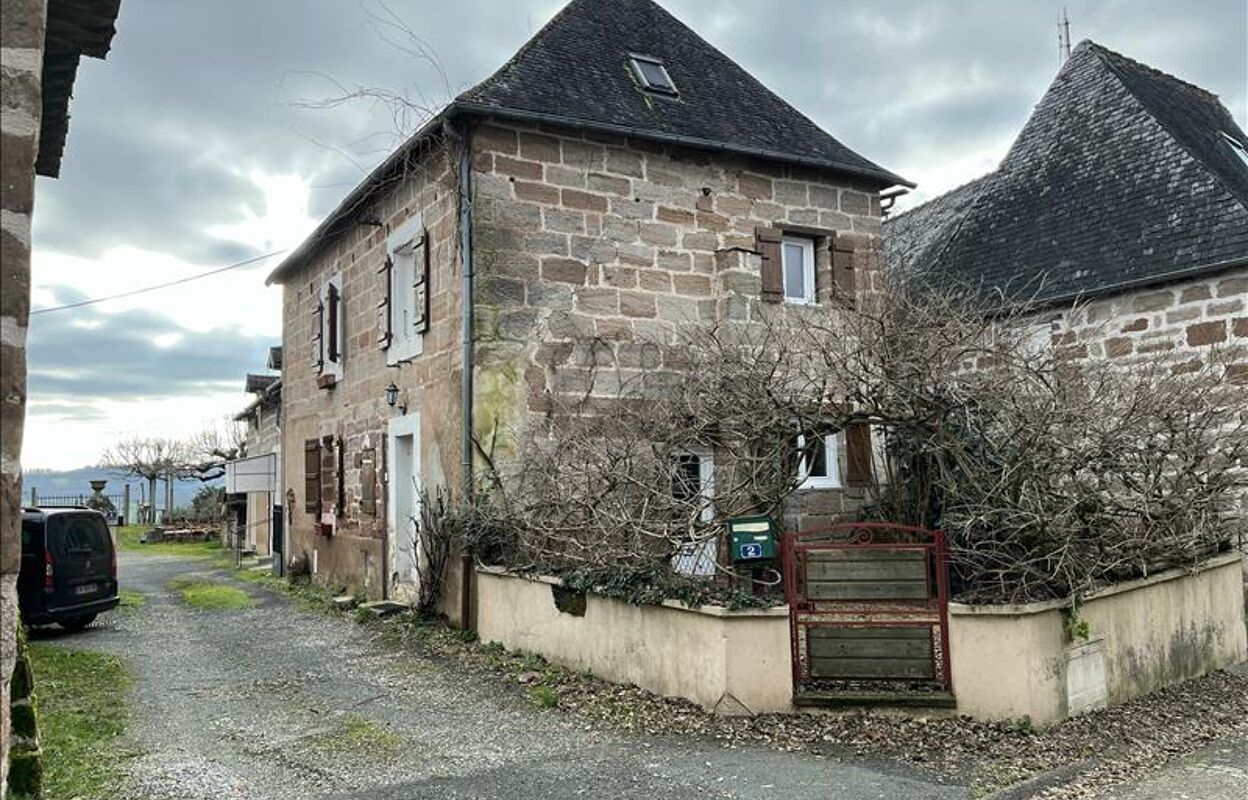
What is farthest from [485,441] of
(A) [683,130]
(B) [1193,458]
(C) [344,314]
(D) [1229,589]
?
(D) [1229,589]

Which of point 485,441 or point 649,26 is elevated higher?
point 649,26

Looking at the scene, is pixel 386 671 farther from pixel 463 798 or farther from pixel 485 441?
pixel 463 798

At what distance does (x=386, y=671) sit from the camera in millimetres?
8227

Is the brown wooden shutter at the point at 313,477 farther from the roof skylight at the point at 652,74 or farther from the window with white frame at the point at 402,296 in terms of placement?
the roof skylight at the point at 652,74

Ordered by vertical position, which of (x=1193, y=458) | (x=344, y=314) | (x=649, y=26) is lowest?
(x=1193, y=458)

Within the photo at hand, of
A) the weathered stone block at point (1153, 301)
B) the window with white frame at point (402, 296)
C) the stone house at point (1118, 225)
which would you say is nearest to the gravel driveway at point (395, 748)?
the window with white frame at point (402, 296)

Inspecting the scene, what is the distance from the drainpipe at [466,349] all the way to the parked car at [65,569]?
4.75 metres

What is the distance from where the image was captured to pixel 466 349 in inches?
372

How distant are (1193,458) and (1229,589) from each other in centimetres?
174

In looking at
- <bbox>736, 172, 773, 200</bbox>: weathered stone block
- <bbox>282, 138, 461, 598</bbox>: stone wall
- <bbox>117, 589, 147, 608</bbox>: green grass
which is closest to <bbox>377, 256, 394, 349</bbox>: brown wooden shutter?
<bbox>282, 138, 461, 598</bbox>: stone wall

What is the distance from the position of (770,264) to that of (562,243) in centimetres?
265

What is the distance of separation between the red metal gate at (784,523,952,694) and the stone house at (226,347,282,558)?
492 inches

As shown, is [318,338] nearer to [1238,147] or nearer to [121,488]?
[1238,147]

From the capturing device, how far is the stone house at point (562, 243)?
31.9 ft
